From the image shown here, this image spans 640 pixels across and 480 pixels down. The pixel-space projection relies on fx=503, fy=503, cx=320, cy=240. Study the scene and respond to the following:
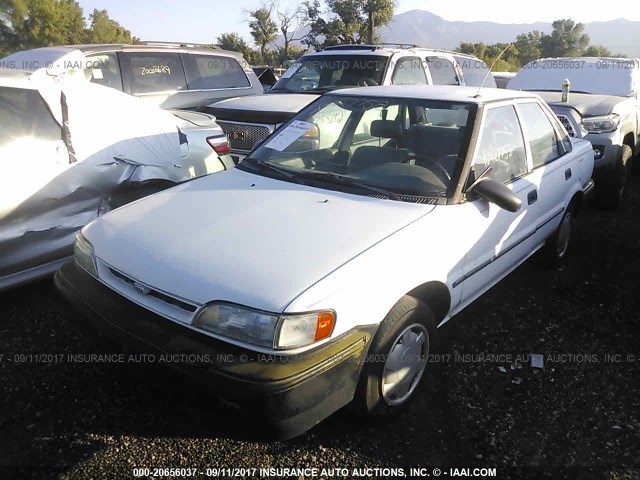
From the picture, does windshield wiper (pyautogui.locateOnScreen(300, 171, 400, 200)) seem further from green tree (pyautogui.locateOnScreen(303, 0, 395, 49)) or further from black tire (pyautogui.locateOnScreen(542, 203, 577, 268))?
green tree (pyautogui.locateOnScreen(303, 0, 395, 49))

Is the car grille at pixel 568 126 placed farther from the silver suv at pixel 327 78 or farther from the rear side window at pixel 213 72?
the rear side window at pixel 213 72

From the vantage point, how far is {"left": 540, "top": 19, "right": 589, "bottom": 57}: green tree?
37.2 metres

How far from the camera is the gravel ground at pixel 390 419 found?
2242 millimetres

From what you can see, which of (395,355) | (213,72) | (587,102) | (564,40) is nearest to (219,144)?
(395,355)

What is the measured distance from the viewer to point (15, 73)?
3.62 metres

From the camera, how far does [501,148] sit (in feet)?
10.5

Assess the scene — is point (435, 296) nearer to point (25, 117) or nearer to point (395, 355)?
point (395, 355)

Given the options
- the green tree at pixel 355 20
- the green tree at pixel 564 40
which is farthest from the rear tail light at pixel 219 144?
the green tree at pixel 564 40

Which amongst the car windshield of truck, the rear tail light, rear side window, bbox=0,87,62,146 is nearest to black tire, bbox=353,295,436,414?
rear side window, bbox=0,87,62,146

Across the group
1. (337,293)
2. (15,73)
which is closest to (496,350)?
(337,293)

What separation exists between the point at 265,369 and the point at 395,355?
0.78 m

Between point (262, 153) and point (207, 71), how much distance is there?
5180 mm

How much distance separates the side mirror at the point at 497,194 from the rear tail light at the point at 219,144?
2.72 meters

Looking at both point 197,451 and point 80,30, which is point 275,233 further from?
point 80,30
